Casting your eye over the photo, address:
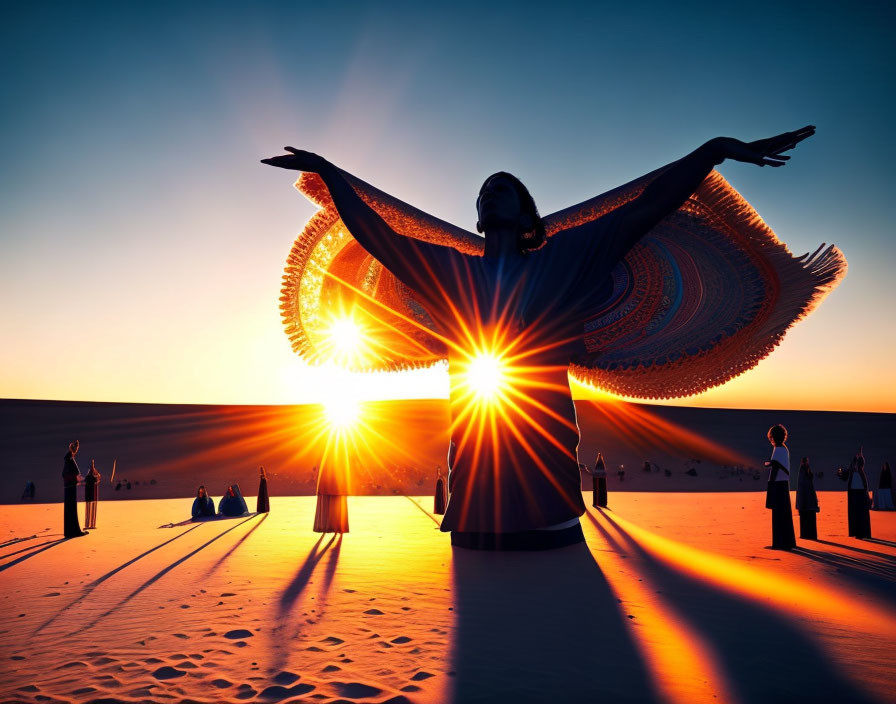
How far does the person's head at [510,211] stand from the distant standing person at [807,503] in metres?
5.60

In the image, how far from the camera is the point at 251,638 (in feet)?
14.1

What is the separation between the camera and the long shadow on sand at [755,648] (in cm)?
331

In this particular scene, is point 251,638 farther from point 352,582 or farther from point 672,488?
point 672,488

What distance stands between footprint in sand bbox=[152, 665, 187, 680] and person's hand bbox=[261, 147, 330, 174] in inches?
211

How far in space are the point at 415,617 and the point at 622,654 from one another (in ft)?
5.39

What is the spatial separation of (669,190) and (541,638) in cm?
530

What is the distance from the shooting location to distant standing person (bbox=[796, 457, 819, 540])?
9.47 meters

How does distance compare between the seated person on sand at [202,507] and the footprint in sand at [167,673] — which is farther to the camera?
the seated person on sand at [202,507]

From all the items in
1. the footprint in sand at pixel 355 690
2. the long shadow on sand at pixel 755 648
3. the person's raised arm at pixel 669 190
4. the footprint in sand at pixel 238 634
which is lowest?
the long shadow on sand at pixel 755 648

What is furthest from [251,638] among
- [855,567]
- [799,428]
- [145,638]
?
[799,428]

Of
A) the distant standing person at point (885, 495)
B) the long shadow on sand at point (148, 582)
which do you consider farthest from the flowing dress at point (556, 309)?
the distant standing person at point (885, 495)

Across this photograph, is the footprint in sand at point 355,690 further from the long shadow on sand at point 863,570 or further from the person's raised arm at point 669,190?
the person's raised arm at point 669,190

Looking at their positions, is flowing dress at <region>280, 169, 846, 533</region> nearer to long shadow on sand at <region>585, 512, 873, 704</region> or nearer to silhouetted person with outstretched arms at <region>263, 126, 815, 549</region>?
silhouetted person with outstretched arms at <region>263, 126, 815, 549</region>

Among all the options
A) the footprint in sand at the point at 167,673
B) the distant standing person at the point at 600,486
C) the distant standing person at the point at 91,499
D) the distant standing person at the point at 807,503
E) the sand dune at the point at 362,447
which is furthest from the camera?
the sand dune at the point at 362,447
